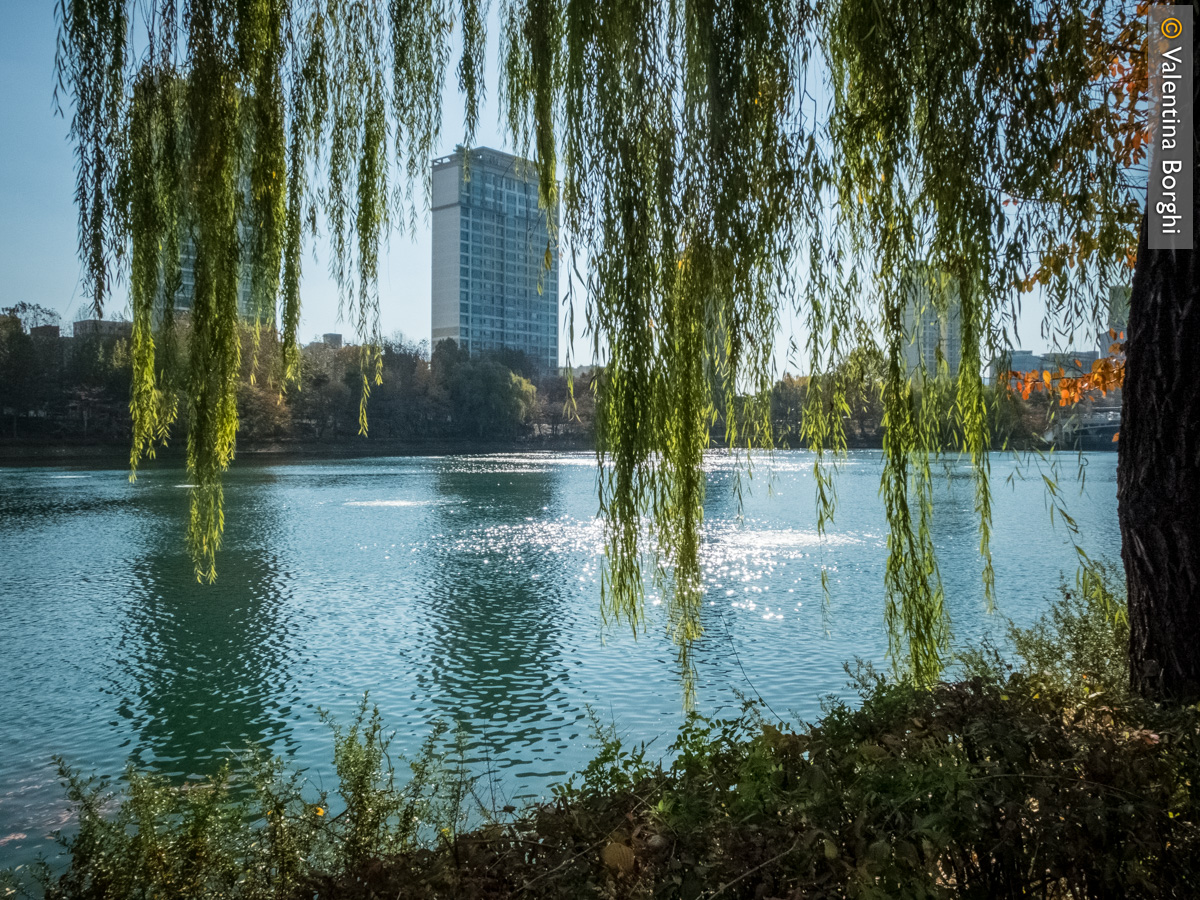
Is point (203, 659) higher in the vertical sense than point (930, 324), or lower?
lower

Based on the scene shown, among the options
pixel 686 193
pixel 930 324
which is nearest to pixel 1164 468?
pixel 930 324

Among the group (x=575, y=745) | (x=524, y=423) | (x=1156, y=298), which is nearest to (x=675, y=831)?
(x=1156, y=298)

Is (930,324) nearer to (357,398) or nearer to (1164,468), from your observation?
(1164,468)

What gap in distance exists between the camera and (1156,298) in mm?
2379

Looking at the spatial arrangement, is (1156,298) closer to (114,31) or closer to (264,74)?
(264,74)

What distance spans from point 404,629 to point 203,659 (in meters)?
2.16

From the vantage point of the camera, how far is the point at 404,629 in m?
9.97

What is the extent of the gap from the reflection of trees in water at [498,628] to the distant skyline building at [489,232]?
156 inches

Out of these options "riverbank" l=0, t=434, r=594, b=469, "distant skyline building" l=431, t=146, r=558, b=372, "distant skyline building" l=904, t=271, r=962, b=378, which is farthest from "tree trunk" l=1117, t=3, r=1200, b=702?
"riverbank" l=0, t=434, r=594, b=469

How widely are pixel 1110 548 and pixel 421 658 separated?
36.1 feet

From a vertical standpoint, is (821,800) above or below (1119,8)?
below

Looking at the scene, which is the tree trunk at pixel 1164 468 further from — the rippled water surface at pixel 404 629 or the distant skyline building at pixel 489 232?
the distant skyline building at pixel 489 232

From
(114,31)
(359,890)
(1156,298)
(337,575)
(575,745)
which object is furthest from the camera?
(337,575)

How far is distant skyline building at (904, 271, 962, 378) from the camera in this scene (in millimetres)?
1973
